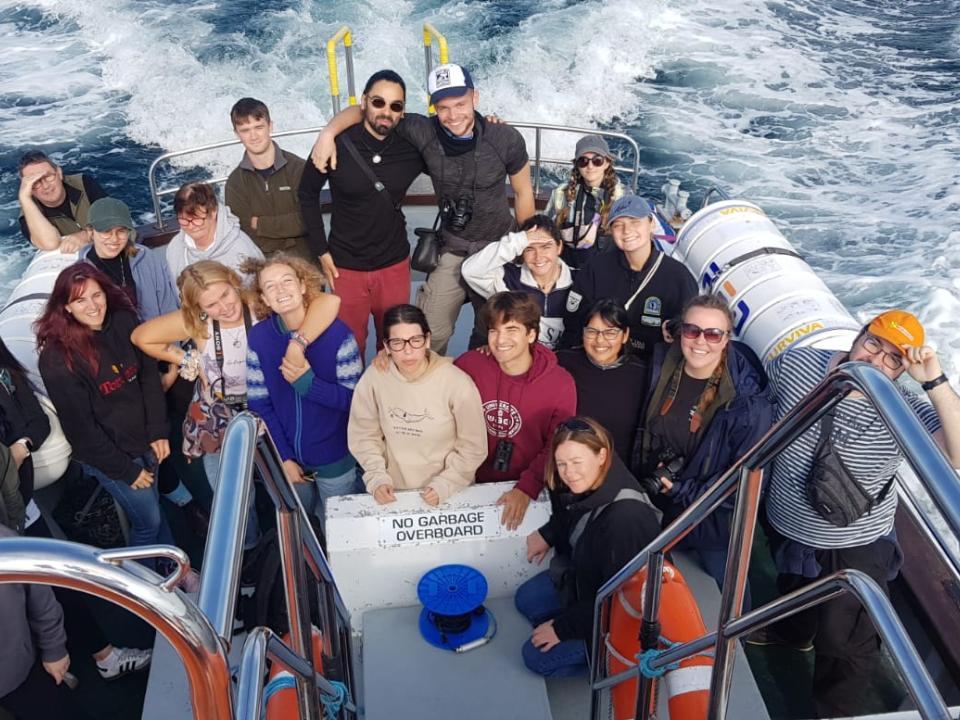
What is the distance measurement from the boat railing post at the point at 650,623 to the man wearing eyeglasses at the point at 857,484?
799mm

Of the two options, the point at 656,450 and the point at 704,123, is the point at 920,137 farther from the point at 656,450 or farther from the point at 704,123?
the point at 656,450

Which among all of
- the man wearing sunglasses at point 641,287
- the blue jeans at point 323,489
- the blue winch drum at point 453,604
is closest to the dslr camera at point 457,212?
the man wearing sunglasses at point 641,287

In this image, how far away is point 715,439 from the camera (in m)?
3.02

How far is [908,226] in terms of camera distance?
9.03m

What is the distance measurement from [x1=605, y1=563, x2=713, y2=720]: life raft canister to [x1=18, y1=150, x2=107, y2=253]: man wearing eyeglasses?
331 centimetres

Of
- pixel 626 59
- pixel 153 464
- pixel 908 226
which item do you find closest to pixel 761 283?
pixel 153 464

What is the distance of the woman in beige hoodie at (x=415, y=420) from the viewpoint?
288 centimetres

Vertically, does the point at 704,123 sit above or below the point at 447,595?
below

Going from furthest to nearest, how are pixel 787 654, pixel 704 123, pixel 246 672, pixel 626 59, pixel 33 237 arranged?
pixel 626 59
pixel 704 123
pixel 33 237
pixel 787 654
pixel 246 672

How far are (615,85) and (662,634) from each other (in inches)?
462

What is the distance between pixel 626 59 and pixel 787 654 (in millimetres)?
11562

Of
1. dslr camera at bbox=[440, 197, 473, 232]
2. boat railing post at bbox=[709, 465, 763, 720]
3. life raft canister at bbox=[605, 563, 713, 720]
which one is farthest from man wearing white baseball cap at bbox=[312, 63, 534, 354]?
boat railing post at bbox=[709, 465, 763, 720]

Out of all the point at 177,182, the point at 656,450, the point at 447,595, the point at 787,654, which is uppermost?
the point at 656,450

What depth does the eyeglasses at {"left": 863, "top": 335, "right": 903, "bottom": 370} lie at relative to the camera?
2500 millimetres
